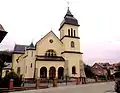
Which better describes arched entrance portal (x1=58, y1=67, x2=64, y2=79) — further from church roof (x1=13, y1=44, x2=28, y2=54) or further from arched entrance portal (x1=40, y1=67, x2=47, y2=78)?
church roof (x1=13, y1=44, x2=28, y2=54)

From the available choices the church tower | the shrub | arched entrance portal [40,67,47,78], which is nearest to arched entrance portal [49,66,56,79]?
arched entrance portal [40,67,47,78]

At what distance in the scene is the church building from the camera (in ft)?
134

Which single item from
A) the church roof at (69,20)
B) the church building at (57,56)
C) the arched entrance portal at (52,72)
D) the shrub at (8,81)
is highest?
the church roof at (69,20)

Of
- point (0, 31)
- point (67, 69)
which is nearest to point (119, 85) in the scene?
point (0, 31)

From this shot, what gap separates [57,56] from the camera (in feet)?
142

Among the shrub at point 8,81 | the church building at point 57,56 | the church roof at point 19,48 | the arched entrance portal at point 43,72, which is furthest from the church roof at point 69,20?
the shrub at point 8,81

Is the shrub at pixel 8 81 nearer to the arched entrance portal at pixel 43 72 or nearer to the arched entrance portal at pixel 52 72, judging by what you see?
the arched entrance portal at pixel 43 72

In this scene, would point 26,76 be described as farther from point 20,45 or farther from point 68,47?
point 20,45

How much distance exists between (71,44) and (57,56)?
433cm

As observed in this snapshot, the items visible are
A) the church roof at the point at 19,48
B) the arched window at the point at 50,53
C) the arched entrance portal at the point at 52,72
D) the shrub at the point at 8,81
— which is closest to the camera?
the shrub at the point at 8,81

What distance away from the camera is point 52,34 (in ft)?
146

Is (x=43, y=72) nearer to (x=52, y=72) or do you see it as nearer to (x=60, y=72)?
Result: (x=52, y=72)

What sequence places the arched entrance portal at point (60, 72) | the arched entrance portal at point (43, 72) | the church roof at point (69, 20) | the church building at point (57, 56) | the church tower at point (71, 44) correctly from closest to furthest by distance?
the church building at point (57, 56), the arched entrance portal at point (43, 72), the arched entrance portal at point (60, 72), the church tower at point (71, 44), the church roof at point (69, 20)

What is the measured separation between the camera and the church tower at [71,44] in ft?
140
